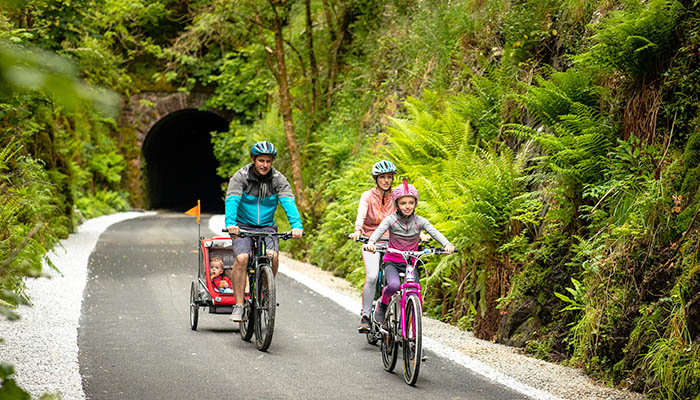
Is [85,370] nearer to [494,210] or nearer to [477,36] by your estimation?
[494,210]

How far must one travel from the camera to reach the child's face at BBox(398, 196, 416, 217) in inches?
279

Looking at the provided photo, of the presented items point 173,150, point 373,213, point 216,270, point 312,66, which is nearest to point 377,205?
point 373,213

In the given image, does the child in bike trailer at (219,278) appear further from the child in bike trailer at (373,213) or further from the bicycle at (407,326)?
the bicycle at (407,326)

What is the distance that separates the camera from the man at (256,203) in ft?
25.7

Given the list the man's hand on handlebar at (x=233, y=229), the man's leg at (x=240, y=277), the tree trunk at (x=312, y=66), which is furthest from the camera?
→ the tree trunk at (x=312, y=66)

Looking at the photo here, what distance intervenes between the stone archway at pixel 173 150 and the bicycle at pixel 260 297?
20.5 meters

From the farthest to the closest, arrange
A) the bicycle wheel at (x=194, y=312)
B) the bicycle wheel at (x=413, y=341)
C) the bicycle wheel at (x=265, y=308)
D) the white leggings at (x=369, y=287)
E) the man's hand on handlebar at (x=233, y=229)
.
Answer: the bicycle wheel at (x=194, y=312) → the white leggings at (x=369, y=287) → the man's hand on handlebar at (x=233, y=229) → the bicycle wheel at (x=265, y=308) → the bicycle wheel at (x=413, y=341)

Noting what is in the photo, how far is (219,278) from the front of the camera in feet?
28.5

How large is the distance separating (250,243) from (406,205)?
1928 millimetres

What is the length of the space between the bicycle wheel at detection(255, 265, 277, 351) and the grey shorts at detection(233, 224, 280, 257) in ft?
1.07

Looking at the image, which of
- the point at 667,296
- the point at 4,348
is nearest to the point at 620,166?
the point at 667,296

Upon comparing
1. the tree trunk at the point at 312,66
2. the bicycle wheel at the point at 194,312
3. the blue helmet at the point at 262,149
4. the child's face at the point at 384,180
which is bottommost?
the bicycle wheel at the point at 194,312

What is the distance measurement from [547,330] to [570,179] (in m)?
1.61

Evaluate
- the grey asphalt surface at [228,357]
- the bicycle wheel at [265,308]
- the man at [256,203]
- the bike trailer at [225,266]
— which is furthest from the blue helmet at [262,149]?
the grey asphalt surface at [228,357]
